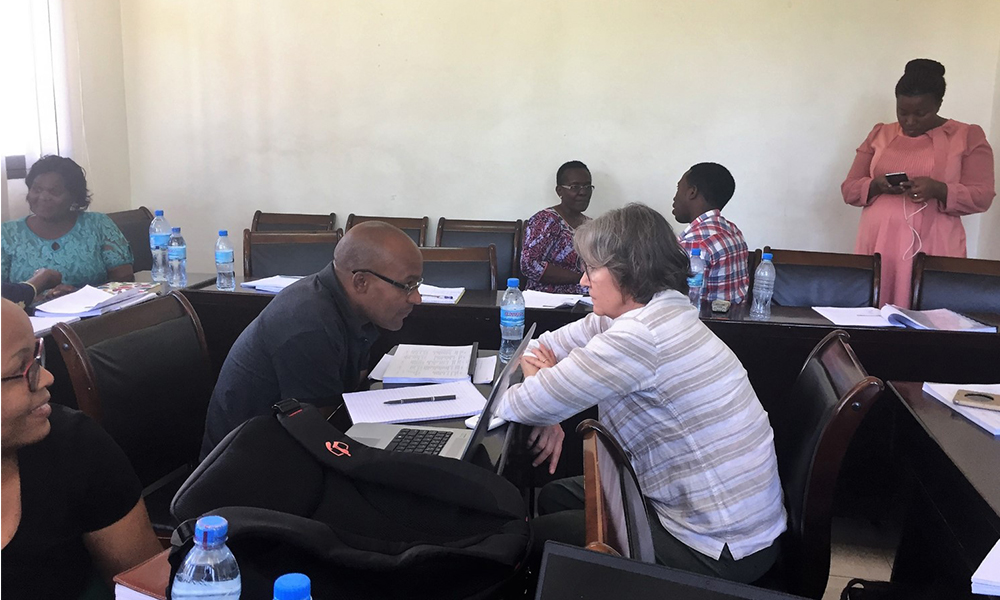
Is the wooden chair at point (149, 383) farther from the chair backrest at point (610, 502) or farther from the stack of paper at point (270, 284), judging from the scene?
the chair backrest at point (610, 502)

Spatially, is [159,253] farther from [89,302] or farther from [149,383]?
[149,383]

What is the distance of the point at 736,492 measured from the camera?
151cm

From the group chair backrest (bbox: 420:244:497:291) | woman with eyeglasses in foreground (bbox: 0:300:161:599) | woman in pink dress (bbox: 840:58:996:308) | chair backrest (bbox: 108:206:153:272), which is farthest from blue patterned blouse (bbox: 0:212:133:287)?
woman in pink dress (bbox: 840:58:996:308)

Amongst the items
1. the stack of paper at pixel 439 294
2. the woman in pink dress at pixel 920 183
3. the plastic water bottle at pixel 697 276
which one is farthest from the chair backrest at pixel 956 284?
the stack of paper at pixel 439 294

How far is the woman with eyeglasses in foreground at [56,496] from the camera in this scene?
1.06 metres

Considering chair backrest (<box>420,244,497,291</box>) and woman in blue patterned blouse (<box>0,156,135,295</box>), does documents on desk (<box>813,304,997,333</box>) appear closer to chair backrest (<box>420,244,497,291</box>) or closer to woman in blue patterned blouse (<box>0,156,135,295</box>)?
chair backrest (<box>420,244,497,291</box>)

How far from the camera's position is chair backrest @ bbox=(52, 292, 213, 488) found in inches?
64.9

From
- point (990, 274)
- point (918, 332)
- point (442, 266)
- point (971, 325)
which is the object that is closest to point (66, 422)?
point (442, 266)

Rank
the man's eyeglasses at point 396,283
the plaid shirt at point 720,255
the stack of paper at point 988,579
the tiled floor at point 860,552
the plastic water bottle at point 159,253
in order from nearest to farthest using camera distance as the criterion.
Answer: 1. the stack of paper at point 988,579
2. the man's eyeglasses at point 396,283
3. the tiled floor at point 860,552
4. the plaid shirt at point 720,255
5. the plastic water bottle at point 159,253

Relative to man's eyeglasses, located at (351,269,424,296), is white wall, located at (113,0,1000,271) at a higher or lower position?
higher

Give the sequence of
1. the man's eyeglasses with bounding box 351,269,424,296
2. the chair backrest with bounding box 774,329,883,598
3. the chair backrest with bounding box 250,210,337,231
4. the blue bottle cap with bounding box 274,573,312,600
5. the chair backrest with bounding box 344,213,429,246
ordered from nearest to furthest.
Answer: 1. the blue bottle cap with bounding box 274,573,312,600
2. the chair backrest with bounding box 774,329,883,598
3. the man's eyeglasses with bounding box 351,269,424,296
4. the chair backrest with bounding box 344,213,429,246
5. the chair backrest with bounding box 250,210,337,231

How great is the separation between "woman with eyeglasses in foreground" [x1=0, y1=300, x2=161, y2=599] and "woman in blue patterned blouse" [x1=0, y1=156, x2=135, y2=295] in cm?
224

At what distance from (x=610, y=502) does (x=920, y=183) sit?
3236mm

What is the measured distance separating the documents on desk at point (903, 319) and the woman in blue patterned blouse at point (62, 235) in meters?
3.01
